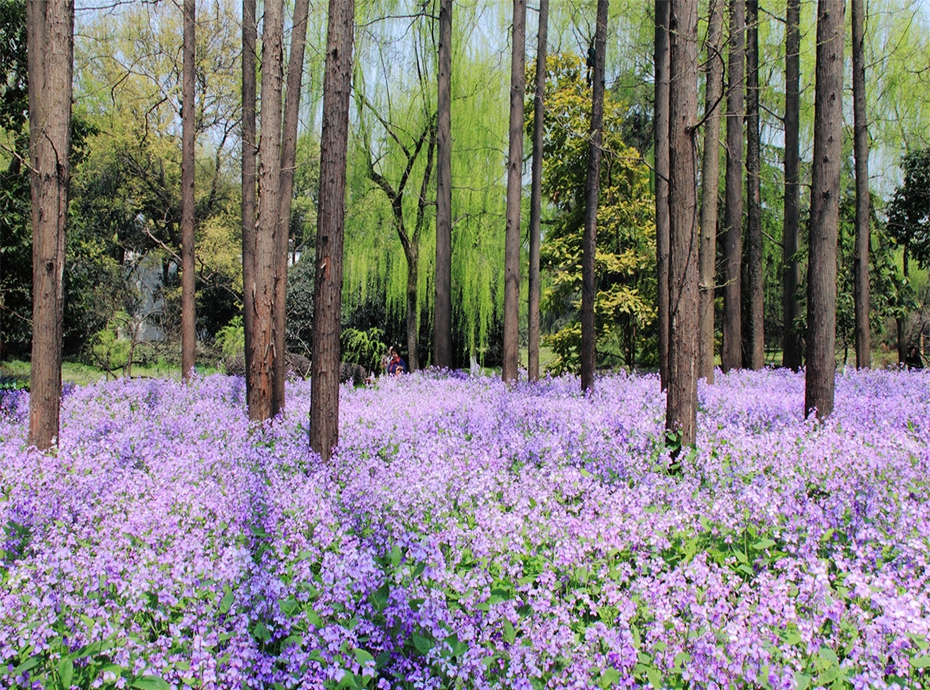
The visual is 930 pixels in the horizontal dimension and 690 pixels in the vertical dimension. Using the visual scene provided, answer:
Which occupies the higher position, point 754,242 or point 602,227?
point 602,227

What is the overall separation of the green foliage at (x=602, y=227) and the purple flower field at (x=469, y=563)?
9.82 meters

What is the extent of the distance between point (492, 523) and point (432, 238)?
50.0 feet

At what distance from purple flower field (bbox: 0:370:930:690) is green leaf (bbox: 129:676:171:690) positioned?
1 centimetres

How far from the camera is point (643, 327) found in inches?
679

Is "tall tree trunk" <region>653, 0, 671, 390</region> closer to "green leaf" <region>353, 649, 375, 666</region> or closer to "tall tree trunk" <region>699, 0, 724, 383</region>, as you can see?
"tall tree trunk" <region>699, 0, 724, 383</region>

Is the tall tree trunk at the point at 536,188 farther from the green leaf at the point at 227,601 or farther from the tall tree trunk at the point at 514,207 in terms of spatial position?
the green leaf at the point at 227,601

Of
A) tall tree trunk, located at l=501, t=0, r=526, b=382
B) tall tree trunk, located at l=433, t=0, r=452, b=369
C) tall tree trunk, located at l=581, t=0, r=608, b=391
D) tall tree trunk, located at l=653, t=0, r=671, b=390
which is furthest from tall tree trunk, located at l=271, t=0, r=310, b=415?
tall tree trunk, located at l=653, t=0, r=671, b=390

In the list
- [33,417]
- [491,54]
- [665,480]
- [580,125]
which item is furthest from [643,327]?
[33,417]

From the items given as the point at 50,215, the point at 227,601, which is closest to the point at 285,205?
the point at 50,215

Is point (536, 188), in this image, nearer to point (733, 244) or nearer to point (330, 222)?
point (733, 244)

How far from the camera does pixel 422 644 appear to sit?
2.55 metres

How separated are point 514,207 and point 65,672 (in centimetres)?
1128

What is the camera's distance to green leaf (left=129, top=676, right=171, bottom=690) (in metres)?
2.45

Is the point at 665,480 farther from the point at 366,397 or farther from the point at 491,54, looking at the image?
the point at 491,54
